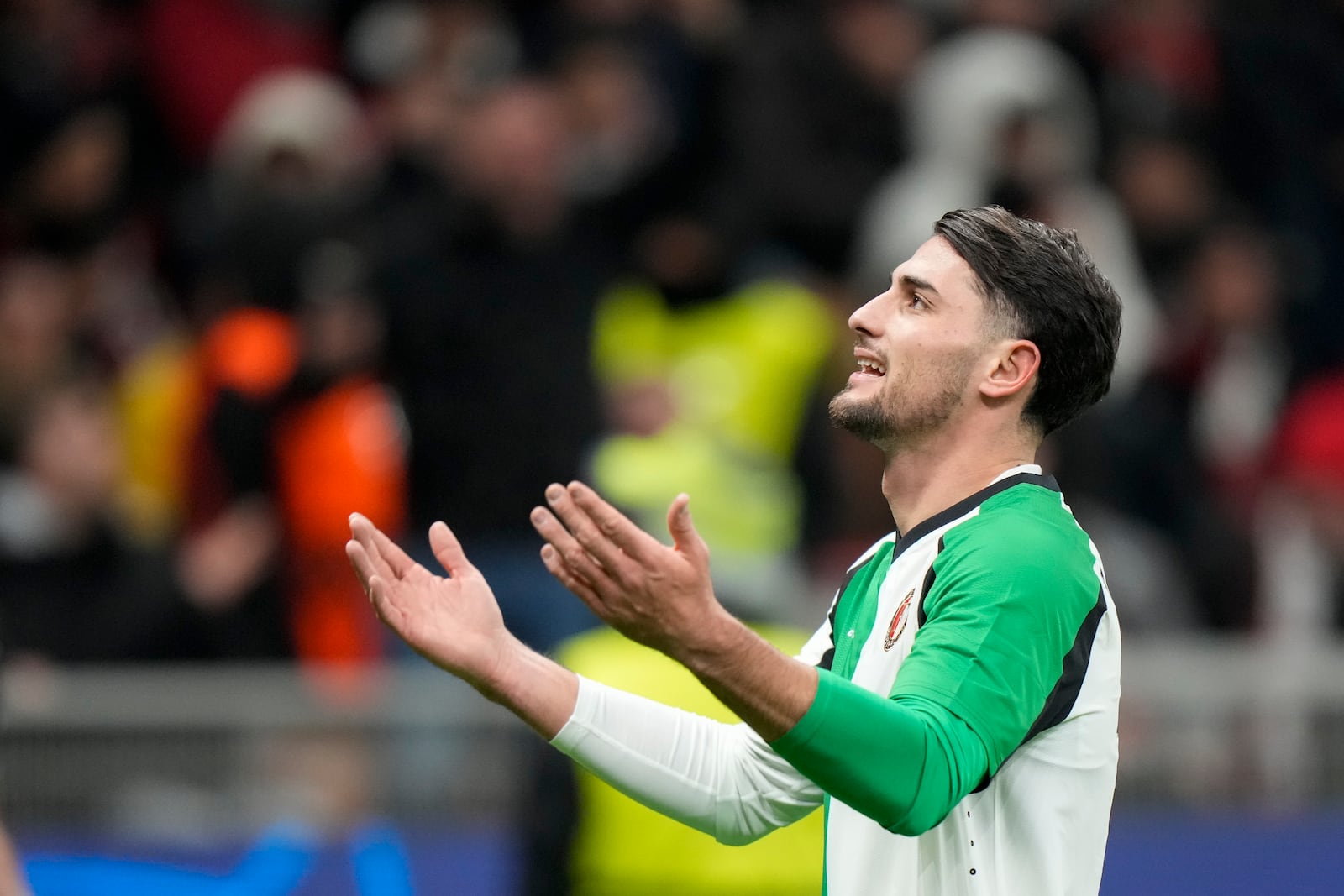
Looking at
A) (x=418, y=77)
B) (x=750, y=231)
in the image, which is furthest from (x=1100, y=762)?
(x=418, y=77)

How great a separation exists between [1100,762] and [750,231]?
5.93m

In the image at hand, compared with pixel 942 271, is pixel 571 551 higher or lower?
lower

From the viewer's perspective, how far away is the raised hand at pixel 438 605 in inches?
123

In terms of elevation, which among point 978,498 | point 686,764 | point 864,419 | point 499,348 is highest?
point 499,348

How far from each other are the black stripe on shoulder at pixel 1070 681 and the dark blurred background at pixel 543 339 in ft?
6.58

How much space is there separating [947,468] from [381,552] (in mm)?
905

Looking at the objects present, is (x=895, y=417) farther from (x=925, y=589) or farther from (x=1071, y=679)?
(x=1071, y=679)

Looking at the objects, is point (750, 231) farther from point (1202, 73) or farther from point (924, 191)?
point (1202, 73)

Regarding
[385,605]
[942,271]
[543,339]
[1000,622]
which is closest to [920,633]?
[1000,622]

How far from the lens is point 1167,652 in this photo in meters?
7.11

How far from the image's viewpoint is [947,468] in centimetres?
342

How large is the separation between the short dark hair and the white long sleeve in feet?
2.44

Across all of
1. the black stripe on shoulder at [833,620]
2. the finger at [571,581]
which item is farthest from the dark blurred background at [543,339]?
the finger at [571,581]

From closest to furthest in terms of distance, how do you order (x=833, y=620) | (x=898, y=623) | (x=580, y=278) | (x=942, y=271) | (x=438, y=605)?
(x=438, y=605) → (x=898, y=623) → (x=942, y=271) → (x=833, y=620) → (x=580, y=278)
